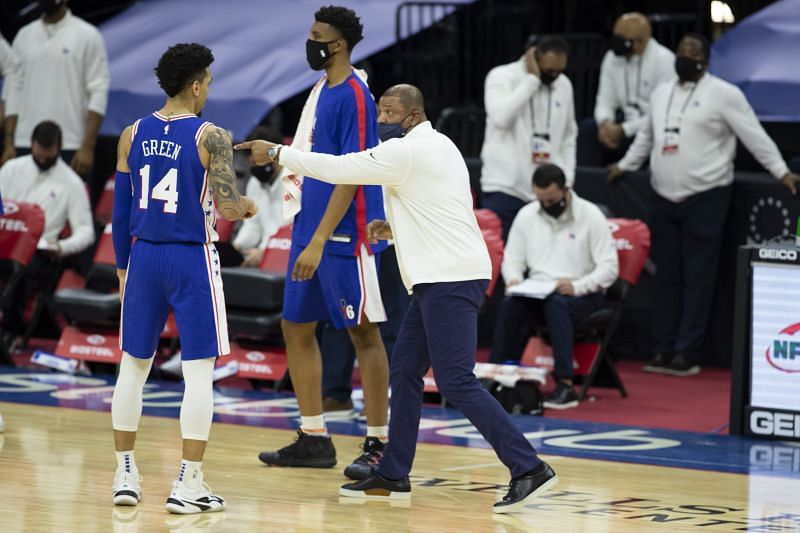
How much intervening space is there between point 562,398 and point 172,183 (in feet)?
14.2

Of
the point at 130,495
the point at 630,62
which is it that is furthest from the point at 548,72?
the point at 130,495

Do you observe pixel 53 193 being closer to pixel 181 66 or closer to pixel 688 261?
pixel 688 261

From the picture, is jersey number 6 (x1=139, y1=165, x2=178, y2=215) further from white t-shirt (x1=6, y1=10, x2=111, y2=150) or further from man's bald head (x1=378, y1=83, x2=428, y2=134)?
white t-shirt (x1=6, y1=10, x2=111, y2=150)

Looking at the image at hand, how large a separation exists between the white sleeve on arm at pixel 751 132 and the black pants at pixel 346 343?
9.08 ft

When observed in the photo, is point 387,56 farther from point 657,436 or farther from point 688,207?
point 657,436

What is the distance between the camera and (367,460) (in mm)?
7602

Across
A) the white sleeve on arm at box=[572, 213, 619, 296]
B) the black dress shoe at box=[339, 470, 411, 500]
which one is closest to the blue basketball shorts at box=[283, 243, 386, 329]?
the black dress shoe at box=[339, 470, 411, 500]

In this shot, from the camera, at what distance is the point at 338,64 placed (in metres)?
7.71

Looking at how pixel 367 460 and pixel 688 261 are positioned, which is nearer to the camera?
pixel 367 460

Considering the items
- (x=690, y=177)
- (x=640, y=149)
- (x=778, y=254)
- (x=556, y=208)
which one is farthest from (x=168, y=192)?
(x=640, y=149)

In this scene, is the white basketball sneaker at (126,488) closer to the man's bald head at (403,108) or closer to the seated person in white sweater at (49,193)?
the man's bald head at (403,108)

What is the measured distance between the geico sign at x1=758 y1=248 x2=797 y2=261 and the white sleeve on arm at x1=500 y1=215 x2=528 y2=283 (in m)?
1.98

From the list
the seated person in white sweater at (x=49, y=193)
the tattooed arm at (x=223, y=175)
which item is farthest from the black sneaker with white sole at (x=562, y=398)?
the tattooed arm at (x=223, y=175)

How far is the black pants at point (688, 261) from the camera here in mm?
11617
